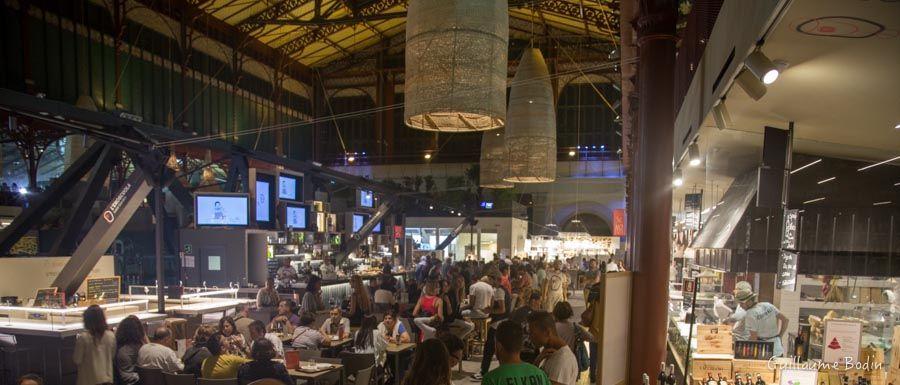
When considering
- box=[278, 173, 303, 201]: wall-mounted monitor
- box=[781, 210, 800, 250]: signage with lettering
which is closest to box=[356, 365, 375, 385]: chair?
box=[781, 210, 800, 250]: signage with lettering

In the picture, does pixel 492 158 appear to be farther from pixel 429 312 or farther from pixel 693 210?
pixel 693 210

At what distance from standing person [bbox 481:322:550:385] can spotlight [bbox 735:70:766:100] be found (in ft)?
5.49

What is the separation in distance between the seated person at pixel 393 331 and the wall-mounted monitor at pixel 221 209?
4757 mm

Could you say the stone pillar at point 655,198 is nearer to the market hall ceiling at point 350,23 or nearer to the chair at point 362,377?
the chair at point 362,377

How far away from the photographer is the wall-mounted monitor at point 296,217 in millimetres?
13453

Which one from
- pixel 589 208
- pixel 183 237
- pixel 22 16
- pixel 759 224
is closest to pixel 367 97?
pixel 589 208

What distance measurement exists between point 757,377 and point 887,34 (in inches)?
134

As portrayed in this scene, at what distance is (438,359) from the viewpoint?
2.86 m

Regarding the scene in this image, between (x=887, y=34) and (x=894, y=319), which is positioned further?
(x=894, y=319)

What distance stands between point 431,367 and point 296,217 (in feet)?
38.0

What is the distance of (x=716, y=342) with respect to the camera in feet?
17.8

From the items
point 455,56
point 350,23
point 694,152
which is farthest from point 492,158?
point 350,23

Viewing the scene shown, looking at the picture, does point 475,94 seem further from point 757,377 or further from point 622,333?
point 757,377

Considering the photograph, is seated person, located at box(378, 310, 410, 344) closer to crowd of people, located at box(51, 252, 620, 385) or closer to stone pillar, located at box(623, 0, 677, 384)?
crowd of people, located at box(51, 252, 620, 385)
